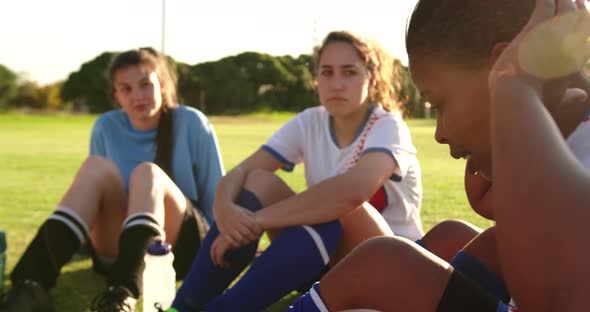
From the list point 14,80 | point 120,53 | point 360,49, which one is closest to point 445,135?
point 360,49

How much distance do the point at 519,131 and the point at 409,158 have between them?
70.1 inches

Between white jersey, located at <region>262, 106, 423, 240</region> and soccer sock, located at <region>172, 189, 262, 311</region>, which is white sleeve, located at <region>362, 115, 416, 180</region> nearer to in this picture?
white jersey, located at <region>262, 106, 423, 240</region>

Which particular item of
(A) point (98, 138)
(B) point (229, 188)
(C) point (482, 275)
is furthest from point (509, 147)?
(A) point (98, 138)

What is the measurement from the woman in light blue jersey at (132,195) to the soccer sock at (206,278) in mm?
226

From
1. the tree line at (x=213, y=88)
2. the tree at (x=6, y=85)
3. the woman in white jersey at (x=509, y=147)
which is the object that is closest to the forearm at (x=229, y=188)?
the woman in white jersey at (x=509, y=147)

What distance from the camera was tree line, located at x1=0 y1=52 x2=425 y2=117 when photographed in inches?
2384

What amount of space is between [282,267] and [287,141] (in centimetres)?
97

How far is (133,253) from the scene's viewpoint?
2.73m

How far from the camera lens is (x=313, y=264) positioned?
2.37 meters

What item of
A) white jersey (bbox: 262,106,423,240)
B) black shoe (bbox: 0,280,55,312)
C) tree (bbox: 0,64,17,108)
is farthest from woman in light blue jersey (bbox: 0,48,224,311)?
tree (bbox: 0,64,17,108)

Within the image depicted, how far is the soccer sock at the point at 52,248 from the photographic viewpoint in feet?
9.11

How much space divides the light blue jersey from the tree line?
55.2 meters

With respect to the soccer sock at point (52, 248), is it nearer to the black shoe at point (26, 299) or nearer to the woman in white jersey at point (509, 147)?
the black shoe at point (26, 299)

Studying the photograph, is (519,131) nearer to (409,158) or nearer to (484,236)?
(484,236)
